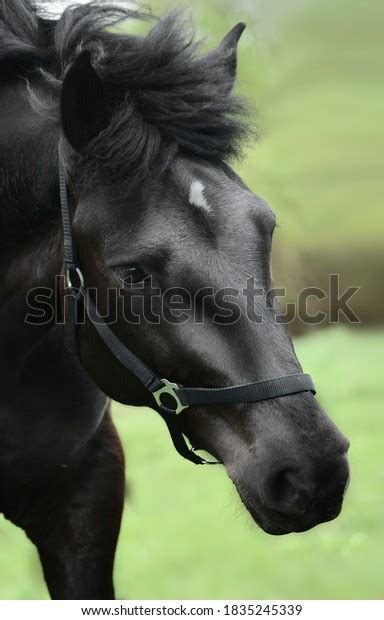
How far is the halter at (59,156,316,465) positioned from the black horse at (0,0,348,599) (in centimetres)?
3

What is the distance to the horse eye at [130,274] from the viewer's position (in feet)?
9.68

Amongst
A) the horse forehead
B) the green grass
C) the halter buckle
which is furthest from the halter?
the green grass

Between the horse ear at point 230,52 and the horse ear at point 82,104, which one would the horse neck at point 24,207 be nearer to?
the horse ear at point 82,104

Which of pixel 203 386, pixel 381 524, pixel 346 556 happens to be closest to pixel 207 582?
pixel 346 556

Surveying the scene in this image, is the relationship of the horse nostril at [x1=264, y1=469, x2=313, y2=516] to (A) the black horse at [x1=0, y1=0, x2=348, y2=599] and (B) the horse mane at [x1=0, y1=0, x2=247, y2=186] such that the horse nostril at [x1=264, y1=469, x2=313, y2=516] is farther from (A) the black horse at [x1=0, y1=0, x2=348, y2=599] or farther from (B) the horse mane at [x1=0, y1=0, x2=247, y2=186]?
(B) the horse mane at [x1=0, y1=0, x2=247, y2=186]

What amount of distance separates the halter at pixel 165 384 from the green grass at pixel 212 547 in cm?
144

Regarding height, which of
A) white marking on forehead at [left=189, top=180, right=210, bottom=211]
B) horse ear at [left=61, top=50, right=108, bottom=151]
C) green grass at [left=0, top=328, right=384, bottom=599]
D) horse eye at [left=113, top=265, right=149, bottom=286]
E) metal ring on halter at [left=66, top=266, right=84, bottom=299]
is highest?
horse ear at [left=61, top=50, right=108, bottom=151]

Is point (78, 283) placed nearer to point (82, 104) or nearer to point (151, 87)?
point (82, 104)

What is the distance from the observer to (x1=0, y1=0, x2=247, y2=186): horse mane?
3.07 metres

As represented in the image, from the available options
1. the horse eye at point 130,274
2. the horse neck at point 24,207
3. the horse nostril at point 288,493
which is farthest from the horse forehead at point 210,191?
the horse nostril at point 288,493

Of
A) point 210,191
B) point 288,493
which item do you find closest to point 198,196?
point 210,191

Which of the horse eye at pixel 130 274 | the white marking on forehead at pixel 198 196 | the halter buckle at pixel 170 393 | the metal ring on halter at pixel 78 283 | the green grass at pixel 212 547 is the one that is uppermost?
the white marking on forehead at pixel 198 196

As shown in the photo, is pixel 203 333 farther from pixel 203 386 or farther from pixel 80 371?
pixel 80 371

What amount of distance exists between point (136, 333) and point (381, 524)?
212 inches
